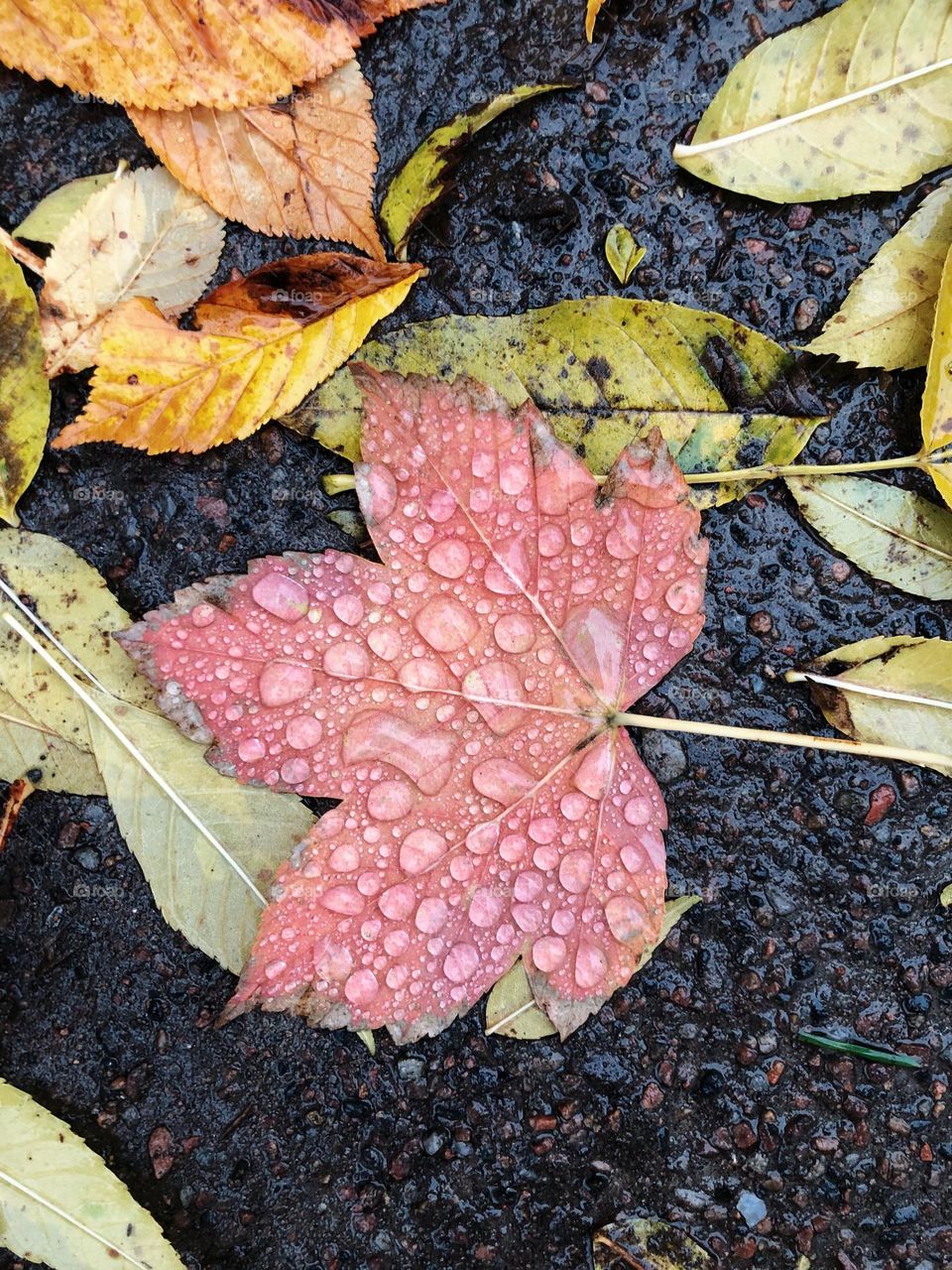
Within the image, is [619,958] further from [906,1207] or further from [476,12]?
[476,12]

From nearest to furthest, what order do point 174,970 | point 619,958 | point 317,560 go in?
point 317,560 → point 619,958 → point 174,970

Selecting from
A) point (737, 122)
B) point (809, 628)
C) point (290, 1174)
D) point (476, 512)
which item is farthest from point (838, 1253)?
point (737, 122)

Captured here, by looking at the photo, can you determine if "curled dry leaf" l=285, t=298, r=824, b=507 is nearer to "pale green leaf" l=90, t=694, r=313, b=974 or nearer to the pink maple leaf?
the pink maple leaf

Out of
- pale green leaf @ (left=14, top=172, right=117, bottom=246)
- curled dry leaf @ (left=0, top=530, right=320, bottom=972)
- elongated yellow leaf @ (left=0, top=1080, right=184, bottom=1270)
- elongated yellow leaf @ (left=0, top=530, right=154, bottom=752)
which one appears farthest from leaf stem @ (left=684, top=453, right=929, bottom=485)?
elongated yellow leaf @ (left=0, top=1080, right=184, bottom=1270)

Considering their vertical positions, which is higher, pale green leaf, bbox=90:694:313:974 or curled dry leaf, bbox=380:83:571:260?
curled dry leaf, bbox=380:83:571:260

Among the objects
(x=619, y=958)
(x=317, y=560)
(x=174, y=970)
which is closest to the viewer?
(x=317, y=560)

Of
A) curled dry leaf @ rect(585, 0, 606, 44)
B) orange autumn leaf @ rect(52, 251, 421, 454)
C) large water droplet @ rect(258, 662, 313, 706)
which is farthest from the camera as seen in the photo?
curled dry leaf @ rect(585, 0, 606, 44)

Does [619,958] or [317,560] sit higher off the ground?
[317,560]
